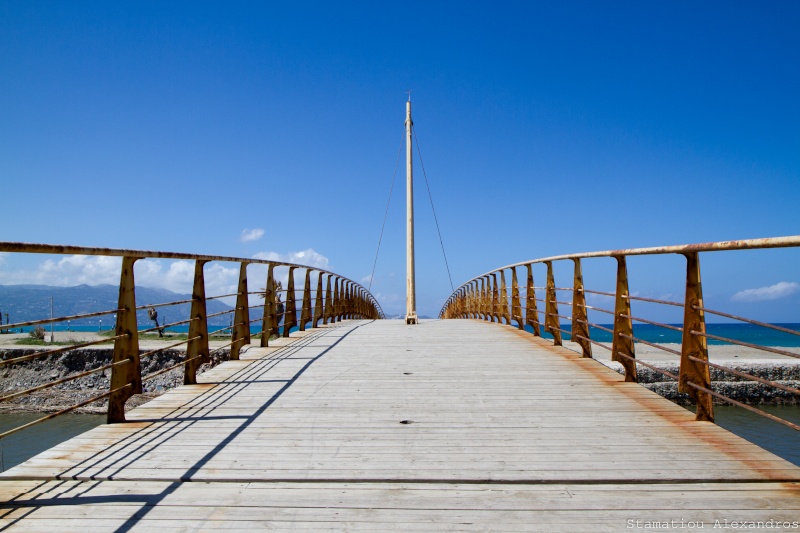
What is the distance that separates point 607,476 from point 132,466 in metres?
2.73

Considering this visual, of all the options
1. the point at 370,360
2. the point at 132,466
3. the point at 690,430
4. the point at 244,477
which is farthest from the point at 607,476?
the point at 370,360

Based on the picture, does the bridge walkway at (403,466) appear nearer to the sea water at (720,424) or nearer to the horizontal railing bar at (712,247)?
the horizontal railing bar at (712,247)

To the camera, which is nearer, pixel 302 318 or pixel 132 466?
pixel 132 466

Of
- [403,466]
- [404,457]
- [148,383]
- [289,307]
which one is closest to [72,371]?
[148,383]

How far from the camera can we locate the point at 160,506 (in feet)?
9.30

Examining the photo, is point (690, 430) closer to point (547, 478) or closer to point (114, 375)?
point (547, 478)

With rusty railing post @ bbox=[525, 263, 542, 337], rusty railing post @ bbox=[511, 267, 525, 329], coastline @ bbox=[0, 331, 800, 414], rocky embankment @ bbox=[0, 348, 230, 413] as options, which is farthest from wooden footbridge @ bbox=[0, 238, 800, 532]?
rocky embankment @ bbox=[0, 348, 230, 413]

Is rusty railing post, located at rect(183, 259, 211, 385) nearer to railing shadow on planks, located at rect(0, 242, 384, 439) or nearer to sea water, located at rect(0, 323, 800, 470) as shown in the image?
railing shadow on planks, located at rect(0, 242, 384, 439)

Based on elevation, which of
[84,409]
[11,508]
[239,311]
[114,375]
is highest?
[239,311]

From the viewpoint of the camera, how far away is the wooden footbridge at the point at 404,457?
8.88 feet

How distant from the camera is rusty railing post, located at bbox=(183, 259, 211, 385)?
593cm

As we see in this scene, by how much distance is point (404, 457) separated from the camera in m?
3.49

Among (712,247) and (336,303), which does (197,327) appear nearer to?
(712,247)

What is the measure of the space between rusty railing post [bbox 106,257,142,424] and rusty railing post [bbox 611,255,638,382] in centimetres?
437
